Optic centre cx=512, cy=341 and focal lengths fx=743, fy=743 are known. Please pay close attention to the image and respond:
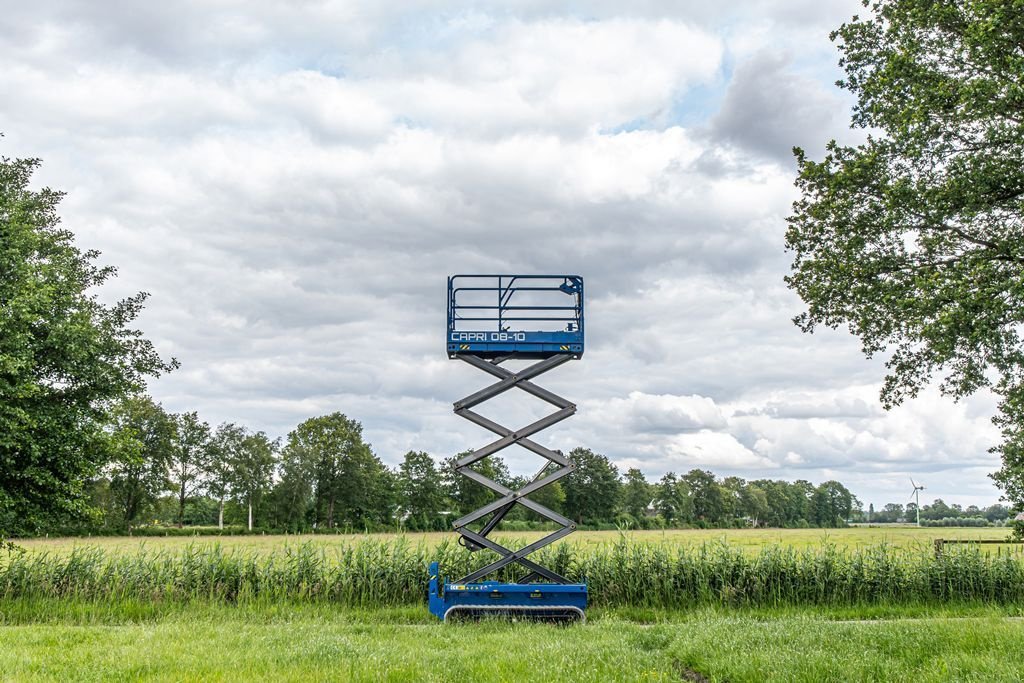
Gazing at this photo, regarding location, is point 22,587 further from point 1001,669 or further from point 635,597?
point 1001,669

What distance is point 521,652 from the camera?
29.0ft

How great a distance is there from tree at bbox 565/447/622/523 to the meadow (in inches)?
2084

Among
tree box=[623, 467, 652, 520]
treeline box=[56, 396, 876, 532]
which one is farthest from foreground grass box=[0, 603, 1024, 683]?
tree box=[623, 467, 652, 520]

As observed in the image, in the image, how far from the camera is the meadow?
810 centimetres

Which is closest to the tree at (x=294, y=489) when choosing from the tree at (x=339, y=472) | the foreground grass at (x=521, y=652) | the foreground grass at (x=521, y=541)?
the tree at (x=339, y=472)

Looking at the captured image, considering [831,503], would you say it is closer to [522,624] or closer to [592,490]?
[592,490]

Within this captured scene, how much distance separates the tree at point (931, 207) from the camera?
1467 centimetres

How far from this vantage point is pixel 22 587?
1438cm

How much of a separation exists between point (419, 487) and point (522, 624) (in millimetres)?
57144

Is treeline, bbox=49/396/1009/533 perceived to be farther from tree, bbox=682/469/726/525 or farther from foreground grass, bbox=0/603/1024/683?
foreground grass, bbox=0/603/1024/683

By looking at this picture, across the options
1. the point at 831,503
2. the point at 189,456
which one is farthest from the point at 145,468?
the point at 831,503

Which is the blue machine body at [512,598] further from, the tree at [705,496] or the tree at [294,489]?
the tree at [705,496]

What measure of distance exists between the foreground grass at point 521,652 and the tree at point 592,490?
5893cm

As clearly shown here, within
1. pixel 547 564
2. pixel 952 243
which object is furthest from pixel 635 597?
pixel 952 243
